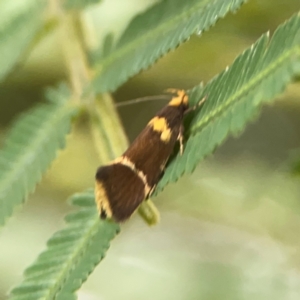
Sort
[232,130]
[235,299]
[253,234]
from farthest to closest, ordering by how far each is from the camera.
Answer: [253,234] → [235,299] → [232,130]

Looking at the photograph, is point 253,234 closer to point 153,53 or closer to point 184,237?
point 184,237

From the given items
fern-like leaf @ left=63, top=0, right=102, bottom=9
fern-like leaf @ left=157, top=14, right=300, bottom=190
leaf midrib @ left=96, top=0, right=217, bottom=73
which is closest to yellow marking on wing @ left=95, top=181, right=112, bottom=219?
fern-like leaf @ left=157, top=14, right=300, bottom=190

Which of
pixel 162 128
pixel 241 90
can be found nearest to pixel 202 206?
pixel 162 128

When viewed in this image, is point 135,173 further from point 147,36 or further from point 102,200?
point 147,36

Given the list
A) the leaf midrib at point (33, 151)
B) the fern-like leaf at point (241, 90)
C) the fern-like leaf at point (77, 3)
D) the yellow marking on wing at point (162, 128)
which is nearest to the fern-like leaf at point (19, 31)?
the fern-like leaf at point (77, 3)

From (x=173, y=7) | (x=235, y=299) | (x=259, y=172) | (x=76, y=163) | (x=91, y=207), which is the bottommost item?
(x=235, y=299)

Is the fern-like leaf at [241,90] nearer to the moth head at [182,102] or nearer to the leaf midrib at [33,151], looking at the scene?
the moth head at [182,102]

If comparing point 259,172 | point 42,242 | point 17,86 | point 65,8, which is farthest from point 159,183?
point 17,86
